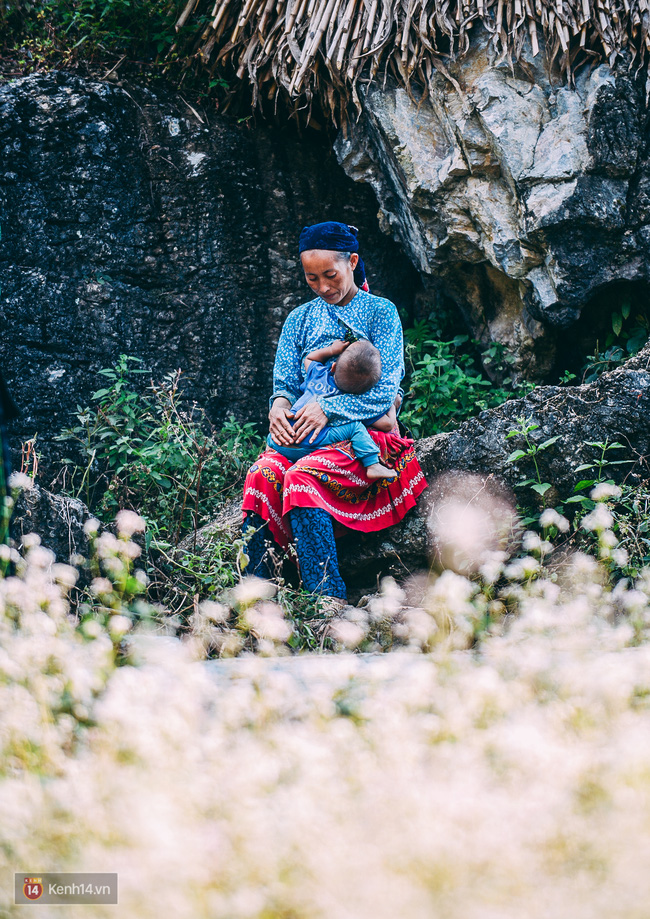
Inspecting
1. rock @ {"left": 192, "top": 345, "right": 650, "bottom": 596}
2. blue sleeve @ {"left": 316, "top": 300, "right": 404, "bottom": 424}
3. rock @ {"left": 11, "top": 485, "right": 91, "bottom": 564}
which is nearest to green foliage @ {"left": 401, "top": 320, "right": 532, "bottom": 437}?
rock @ {"left": 192, "top": 345, "right": 650, "bottom": 596}

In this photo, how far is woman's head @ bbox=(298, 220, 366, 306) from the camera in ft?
11.9

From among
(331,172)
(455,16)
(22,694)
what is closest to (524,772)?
(22,694)

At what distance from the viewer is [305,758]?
54.5 inches

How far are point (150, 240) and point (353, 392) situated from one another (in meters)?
2.14

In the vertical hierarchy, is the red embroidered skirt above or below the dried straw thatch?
→ below

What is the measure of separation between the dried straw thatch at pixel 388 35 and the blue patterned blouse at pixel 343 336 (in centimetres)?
149

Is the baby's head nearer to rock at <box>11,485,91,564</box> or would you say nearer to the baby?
the baby

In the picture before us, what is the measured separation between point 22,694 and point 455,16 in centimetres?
419

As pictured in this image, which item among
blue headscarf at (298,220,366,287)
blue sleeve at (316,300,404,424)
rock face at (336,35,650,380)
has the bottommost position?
blue sleeve at (316,300,404,424)

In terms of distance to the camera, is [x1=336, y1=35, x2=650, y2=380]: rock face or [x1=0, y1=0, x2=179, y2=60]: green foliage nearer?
[x1=336, y1=35, x2=650, y2=380]: rock face

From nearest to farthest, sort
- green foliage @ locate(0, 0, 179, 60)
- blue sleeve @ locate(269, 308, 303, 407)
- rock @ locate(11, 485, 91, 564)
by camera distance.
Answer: rock @ locate(11, 485, 91, 564), blue sleeve @ locate(269, 308, 303, 407), green foliage @ locate(0, 0, 179, 60)

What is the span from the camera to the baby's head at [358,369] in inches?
141

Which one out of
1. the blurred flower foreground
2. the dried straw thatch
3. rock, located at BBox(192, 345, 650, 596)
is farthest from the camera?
the dried straw thatch

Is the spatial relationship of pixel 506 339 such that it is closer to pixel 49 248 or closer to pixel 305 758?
pixel 49 248
